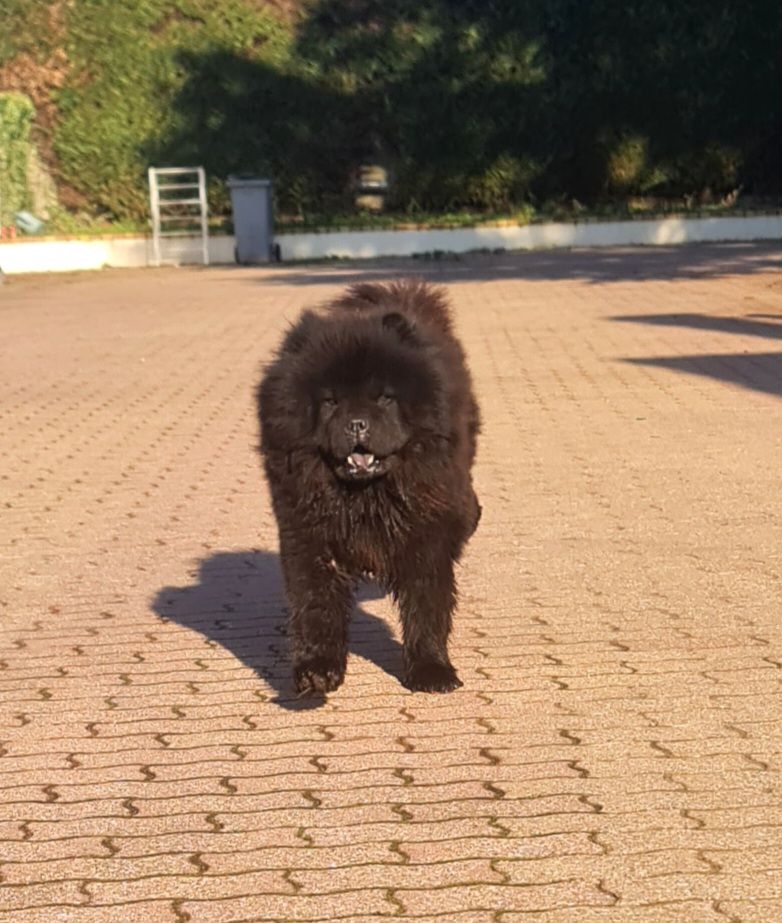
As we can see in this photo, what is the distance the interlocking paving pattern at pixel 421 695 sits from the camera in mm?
4426

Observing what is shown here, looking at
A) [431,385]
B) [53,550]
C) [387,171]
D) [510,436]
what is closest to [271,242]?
[387,171]

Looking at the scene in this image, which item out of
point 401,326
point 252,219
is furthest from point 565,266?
point 401,326

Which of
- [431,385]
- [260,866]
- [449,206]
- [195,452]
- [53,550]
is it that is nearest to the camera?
[260,866]

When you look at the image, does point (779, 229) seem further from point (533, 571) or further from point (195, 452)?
point (533, 571)

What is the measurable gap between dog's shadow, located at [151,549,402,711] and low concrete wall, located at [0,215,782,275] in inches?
909

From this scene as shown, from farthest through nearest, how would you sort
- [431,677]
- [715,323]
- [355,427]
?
1. [715,323]
2. [431,677]
3. [355,427]

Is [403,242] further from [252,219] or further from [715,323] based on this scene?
[715,323]

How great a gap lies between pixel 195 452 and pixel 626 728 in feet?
21.1

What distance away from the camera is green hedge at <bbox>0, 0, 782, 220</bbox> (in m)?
33.2

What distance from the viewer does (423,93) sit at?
33312 millimetres

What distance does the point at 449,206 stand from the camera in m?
34.1

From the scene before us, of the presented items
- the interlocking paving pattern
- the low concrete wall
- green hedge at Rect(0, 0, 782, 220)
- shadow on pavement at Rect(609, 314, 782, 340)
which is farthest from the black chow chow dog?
green hedge at Rect(0, 0, 782, 220)

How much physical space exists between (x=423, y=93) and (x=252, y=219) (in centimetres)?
451

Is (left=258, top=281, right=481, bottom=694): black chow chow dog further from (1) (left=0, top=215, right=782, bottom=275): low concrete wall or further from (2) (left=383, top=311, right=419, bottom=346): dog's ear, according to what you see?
(1) (left=0, top=215, right=782, bottom=275): low concrete wall
